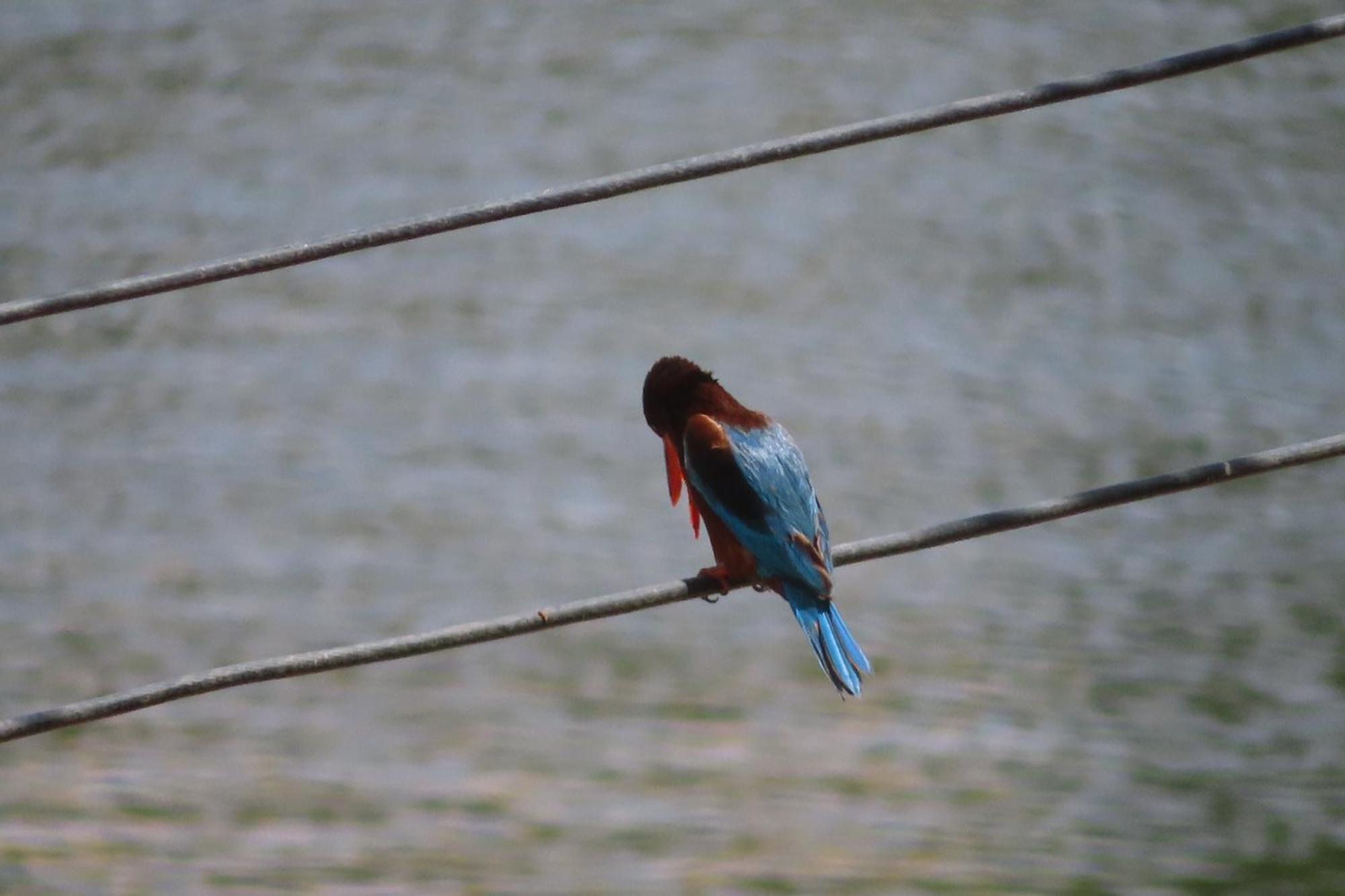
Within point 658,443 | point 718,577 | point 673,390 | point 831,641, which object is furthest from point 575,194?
point 658,443

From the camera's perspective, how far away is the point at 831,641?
307 centimetres

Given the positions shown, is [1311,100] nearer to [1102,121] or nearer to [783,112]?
[1102,121]

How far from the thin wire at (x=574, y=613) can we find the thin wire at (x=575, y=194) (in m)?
0.48

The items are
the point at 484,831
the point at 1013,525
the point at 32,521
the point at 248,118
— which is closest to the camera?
the point at 1013,525

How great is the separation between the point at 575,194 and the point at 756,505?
2.77 ft

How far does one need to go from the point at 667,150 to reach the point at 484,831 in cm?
541

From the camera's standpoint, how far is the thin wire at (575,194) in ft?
8.01

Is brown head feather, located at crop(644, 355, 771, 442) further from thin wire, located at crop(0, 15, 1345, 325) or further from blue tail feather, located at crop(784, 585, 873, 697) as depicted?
thin wire, located at crop(0, 15, 1345, 325)

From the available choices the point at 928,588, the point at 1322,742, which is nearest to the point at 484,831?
the point at 928,588

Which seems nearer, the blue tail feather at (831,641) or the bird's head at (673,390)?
the blue tail feather at (831,641)

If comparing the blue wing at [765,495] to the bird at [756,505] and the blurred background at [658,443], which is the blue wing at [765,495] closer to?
the bird at [756,505]

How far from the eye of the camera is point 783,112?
36.2ft

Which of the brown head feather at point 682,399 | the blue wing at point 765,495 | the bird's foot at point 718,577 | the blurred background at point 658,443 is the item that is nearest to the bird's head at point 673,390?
the brown head feather at point 682,399

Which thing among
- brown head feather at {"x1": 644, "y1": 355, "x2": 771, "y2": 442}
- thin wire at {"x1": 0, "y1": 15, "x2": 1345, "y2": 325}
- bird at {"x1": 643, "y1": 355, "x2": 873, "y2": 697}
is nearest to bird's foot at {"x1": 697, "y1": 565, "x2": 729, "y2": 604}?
bird at {"x1": 643, "y1": 355, "x2": 873, "y2": 697}
